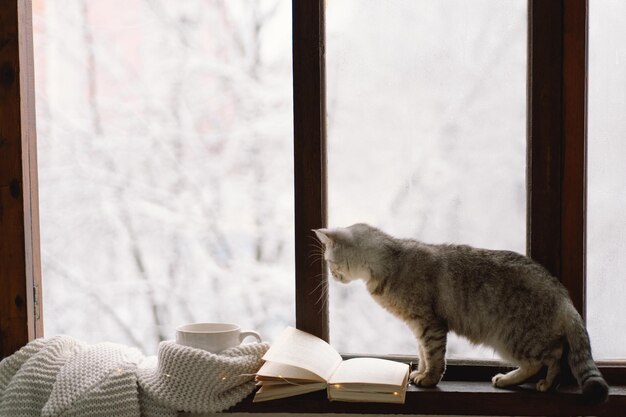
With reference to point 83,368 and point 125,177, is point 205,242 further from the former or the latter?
point 83,368

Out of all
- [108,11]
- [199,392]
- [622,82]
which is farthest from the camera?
[108,11]

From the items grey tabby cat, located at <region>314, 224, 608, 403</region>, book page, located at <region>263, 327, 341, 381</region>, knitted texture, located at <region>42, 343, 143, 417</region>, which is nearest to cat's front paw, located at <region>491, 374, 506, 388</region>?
grey tabby cat, located at <region>314, 224, 608, 403</region>

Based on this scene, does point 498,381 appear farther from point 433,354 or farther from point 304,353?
point 304,353

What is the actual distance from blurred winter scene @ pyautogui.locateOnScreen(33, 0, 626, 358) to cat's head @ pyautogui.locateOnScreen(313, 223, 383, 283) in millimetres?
110

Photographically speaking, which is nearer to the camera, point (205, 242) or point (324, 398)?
point (324, 398)

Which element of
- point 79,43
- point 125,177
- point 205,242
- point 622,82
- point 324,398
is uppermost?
point 79,43

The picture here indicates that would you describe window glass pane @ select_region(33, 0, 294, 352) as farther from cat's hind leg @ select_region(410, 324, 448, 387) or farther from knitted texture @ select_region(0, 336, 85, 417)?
cat's hind leg @ select_region(410, 324, 448, 387)

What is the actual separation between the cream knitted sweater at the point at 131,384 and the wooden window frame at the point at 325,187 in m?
0.09

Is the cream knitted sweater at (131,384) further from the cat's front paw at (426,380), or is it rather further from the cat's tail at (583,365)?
the cat's tail at (583,365)

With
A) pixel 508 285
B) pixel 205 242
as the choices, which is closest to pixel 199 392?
pixel 205 242

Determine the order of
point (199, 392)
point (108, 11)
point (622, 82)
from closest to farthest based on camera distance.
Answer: point (199, 392), point (622, 82), point (108, 11)

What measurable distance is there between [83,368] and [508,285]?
39.2 inches

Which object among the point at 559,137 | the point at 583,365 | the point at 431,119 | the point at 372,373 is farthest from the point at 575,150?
the point at 372,373

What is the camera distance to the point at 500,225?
1.55 meters
